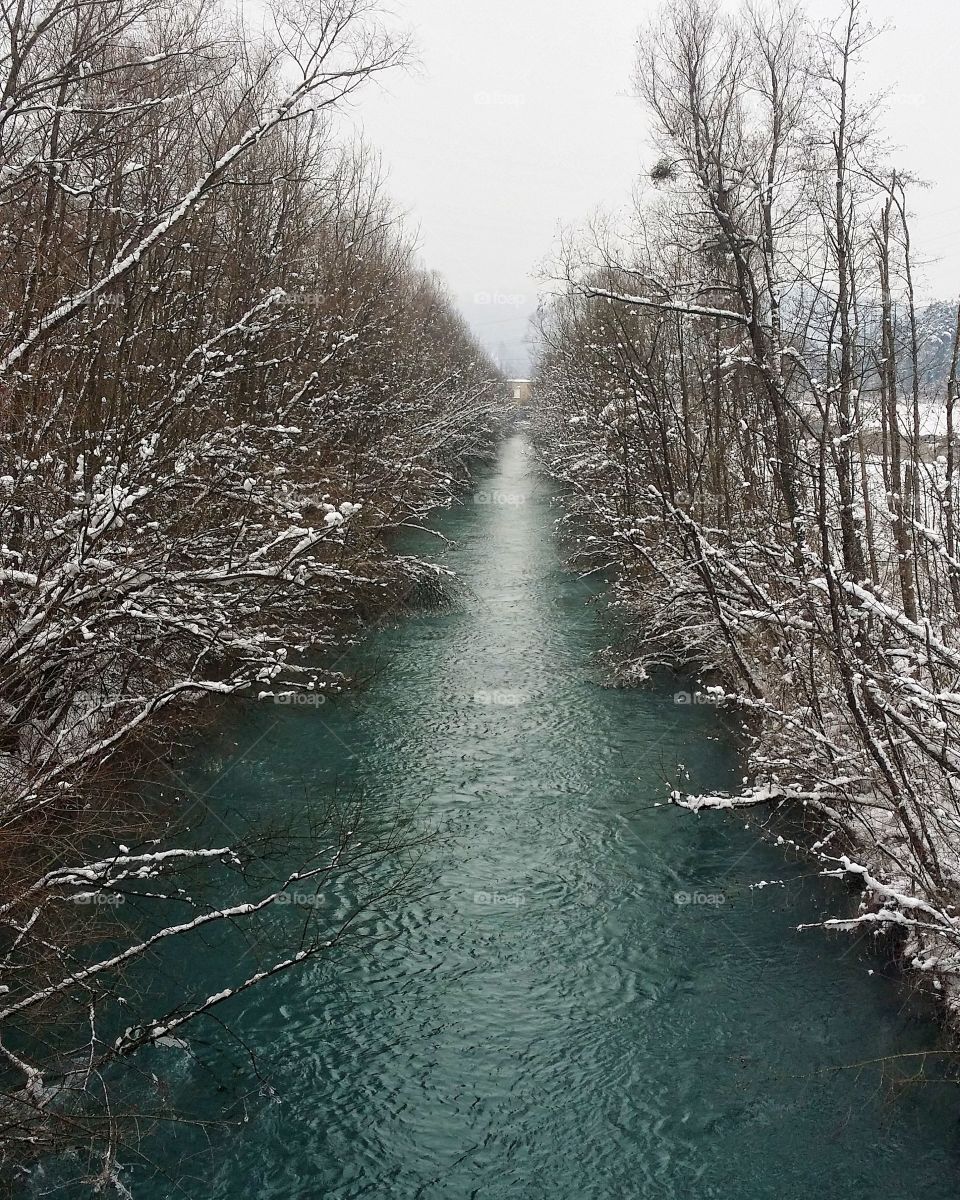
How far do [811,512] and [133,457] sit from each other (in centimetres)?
511

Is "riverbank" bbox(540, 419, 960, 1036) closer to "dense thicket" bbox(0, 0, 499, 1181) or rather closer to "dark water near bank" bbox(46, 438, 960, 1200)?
"dark water near bank" bbox(46, 438, 960, 1200)

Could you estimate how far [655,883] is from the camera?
8.79 meters

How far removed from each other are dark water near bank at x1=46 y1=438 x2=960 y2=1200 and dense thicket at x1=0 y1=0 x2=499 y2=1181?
0.79 m

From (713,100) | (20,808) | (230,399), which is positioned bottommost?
(20,808)

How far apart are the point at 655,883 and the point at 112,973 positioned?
437 cm

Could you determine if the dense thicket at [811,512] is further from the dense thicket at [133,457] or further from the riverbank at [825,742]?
the dense thicket at [133,457]

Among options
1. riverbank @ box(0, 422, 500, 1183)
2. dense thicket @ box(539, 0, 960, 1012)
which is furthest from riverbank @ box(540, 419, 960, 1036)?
riverbank @ box(0, 422, 500, 1183)

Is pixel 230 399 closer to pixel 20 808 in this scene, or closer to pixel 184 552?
pixel 184 552

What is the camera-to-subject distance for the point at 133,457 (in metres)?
7.81

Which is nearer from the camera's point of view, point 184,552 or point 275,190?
point 184,552

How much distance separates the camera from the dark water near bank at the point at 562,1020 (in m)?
5.71

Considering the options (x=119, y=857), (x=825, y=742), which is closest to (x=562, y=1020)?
(x=825, y=742)

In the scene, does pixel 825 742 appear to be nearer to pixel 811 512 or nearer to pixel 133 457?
pixel 811 512

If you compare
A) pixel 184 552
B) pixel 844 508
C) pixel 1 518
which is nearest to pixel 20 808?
pixel 1 518
